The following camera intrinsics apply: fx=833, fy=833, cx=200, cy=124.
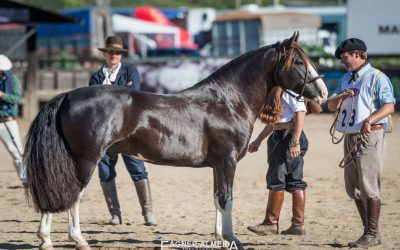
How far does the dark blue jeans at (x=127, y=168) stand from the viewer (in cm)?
886

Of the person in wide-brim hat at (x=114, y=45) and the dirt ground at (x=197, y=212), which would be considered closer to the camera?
the dirt ground at (x=197, y=212)

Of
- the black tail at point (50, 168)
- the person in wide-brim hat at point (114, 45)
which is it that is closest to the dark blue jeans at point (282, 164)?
the person in wide-brim hat at point (114, 45)

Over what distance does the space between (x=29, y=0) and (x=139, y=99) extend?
51.0 m

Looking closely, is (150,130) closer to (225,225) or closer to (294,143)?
(225,225)

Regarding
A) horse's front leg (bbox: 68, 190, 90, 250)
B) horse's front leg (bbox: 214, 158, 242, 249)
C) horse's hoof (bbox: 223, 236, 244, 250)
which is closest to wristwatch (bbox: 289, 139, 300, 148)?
horse's front leg (bbox: 214, 158, 242, 249)

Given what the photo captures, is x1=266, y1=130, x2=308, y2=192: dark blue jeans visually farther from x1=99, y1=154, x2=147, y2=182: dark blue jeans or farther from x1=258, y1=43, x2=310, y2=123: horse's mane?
x1=99, y1=154, x2=147, y2=182: dark blue jeans

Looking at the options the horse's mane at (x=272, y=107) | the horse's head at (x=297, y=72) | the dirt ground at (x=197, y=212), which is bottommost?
the dirt ground at (x=197, y=212)

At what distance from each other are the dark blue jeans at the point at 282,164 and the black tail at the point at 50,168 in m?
2.00

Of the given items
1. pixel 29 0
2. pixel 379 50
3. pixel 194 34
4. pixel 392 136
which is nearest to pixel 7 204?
pixel 392 136

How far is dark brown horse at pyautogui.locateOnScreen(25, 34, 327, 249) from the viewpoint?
712 centimetres

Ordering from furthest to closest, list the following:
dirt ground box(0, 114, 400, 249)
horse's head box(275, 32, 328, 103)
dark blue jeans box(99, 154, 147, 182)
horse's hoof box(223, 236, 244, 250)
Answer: dark blue jeans box(99, 154, 147, 182) < dirt ground box(0, 114, 400, 249) < horse's head box(275, 32, 328, 103) < horse's hoof box(223, 236, 244, 250)

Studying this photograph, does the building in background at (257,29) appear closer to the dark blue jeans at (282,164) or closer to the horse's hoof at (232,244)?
the dark blue jeans at (282,164)

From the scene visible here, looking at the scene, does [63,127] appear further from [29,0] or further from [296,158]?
[29,0]

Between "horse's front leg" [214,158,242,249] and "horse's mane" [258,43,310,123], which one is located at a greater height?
"horse's mane" [258,43,310,123]
